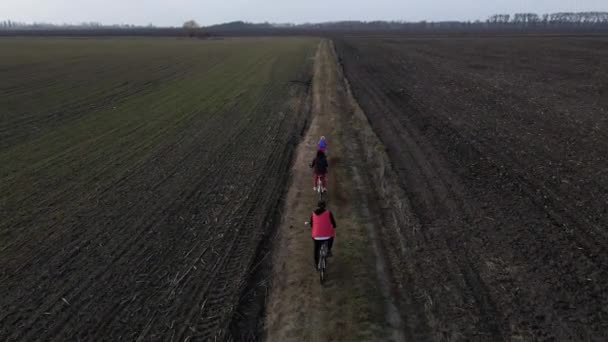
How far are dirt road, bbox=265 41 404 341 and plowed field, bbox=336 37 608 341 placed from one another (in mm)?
438

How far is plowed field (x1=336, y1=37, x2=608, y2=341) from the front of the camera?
302 inches

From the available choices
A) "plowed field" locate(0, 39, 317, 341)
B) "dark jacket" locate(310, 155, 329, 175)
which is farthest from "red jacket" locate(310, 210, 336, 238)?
"dark jacket" locate(310, 155, 329, 175)

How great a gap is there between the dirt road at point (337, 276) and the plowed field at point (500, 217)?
438 millimetres

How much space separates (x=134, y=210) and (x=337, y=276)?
6.17 meters

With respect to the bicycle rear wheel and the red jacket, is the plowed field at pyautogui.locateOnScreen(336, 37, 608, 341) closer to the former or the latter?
the bicycle rear wheel

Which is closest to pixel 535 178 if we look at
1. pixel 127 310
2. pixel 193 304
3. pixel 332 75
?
pixel 193 304

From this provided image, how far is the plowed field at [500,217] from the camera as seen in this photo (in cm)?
766

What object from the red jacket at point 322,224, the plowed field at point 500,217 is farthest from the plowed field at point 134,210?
the plowed field at point 500,217

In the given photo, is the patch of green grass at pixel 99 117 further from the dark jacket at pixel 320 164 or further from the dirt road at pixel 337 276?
the dark jacket at pixel 320 164

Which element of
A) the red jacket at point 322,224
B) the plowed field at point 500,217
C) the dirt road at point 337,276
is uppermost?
the red jacket at point 322,224

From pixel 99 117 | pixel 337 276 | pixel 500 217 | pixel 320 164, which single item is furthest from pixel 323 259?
pixel 99 117

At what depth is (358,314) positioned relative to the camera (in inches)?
305

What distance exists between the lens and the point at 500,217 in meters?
11.0

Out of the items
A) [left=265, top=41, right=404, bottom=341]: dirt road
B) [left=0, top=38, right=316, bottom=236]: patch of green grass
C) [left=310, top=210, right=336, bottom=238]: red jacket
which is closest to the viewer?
[left=265, top=41, right=404, bottom=341]: dirt road
